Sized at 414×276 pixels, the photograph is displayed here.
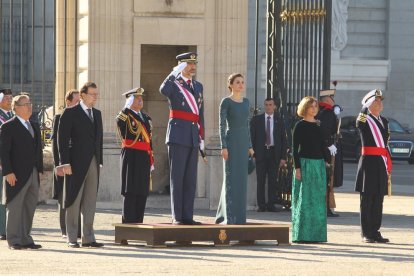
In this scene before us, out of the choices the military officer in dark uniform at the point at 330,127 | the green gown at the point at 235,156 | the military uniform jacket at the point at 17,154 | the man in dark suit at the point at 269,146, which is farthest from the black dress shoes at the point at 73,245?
the man in dark suit at the point at 269,146

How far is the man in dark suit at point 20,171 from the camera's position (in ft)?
51.6

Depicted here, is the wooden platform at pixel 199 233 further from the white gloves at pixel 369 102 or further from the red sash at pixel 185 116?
the white gloves at pixel 369 102

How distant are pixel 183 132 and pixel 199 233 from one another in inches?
40.2

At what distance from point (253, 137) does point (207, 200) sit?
1.40 m

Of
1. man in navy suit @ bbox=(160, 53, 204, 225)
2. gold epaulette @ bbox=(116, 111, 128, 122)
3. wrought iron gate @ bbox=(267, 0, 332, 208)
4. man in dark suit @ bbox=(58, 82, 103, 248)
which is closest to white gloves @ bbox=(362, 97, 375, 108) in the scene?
man in navy suit @ bbox=(160, 53, 204, 225)

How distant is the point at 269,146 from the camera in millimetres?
21625

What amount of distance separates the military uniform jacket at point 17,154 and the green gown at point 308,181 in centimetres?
273

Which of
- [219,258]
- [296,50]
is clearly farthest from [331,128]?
[219,258]

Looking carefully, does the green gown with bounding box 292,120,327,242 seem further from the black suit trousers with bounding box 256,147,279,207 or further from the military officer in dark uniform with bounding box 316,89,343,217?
the black suit trousers with bounding box 256,147,279,207

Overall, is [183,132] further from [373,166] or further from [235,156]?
[373,166]

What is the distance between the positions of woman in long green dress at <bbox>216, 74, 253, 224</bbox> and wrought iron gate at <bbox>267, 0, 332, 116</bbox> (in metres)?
5.28

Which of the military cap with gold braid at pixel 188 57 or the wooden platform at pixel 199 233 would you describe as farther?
the military cap with gold braid at pixel 188 57

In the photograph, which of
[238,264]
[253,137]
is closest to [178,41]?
[253,137]

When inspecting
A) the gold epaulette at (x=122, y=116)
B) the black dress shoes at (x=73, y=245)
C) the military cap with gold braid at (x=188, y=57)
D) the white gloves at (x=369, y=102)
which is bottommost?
the black dress shoes at (x=73, y=245)
